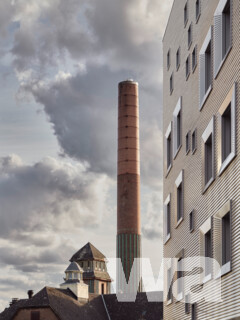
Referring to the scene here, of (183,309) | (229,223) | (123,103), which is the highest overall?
(123,103)

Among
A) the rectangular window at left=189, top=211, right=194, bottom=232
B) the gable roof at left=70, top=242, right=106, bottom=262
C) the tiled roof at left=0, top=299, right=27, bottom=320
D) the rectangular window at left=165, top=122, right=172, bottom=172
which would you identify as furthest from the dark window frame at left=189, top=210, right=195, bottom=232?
the gable roof at left=70, top=242, right=106, bottom=262

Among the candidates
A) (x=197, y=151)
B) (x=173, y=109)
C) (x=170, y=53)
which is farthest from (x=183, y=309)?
(x=170, y=53)

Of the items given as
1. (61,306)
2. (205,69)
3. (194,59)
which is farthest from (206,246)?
(61,306)

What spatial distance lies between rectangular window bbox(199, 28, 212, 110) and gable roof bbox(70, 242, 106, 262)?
80.8m

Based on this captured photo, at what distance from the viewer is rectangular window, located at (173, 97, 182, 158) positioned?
84.0ft

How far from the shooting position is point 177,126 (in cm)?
2634

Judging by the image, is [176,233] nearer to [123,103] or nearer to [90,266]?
[123,103]

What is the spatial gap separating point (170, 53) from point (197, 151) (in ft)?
27.8

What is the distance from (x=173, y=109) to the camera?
27.5 metres

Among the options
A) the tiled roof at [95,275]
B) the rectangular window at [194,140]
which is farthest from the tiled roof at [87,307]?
the rectangular window at [194,140]

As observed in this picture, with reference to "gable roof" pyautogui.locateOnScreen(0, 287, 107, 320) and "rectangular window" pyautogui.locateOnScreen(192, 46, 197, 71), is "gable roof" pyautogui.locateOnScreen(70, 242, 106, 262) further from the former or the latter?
"rectangular window" pyautogui.locateOnScreen(192, 46, 197, 71)

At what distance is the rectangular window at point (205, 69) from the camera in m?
20.5

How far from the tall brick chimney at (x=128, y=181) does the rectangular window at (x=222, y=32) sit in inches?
2188

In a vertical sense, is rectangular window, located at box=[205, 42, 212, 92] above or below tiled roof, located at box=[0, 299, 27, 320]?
above
